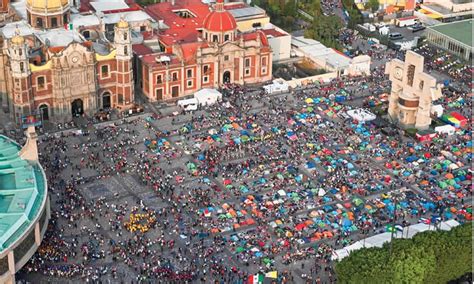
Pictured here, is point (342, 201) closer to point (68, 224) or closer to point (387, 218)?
point (387, 218)

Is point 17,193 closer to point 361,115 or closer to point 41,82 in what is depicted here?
point 41,82

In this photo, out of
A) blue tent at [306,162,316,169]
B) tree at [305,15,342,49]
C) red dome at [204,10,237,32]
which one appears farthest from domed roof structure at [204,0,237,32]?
blue tent at [306,162,316,169]

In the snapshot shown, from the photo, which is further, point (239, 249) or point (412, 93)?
point (412, 93)

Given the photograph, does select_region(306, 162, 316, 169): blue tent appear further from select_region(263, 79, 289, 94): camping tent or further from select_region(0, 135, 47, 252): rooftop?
select_region(0, 135, 47, 252): rooftop

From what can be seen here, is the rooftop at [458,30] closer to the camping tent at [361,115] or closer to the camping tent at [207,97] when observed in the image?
the camping tent at [361,115]

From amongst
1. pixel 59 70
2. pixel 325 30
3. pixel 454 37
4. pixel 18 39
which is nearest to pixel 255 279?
pixel 59 70

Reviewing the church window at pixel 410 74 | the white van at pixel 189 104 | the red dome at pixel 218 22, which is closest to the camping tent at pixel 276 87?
the red dome at pixel 218 22
